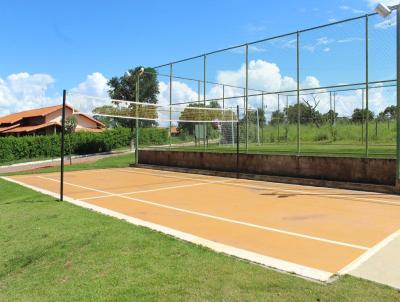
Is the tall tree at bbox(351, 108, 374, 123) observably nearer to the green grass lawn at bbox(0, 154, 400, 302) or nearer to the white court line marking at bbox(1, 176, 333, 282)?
the white court line marking at bbox(1, 176, 333, 282)

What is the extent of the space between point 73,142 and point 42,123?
42.9 feet

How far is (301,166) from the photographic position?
13.5 meters

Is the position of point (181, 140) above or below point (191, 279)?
above

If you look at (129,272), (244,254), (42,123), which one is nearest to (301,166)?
(244,254)

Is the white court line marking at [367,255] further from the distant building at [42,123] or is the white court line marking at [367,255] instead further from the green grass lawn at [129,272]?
the distant building at [42,123]

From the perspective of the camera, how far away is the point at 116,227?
7.02 meters

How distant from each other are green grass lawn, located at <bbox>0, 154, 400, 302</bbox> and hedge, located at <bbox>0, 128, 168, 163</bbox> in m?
22.8

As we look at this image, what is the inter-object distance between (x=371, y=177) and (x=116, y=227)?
7.71 m

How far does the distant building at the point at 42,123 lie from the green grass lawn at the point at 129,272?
38.5 metres

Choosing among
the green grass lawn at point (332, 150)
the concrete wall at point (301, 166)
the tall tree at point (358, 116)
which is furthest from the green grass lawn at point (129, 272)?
the tall tree at point (358, 116)

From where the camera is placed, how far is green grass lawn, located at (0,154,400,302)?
404cm

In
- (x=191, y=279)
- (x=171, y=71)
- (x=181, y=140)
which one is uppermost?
(x=171, y=71)

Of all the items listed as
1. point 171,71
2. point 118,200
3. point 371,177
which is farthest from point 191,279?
point 171,71

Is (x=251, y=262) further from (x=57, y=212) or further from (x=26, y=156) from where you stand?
(x=26, y=156)
